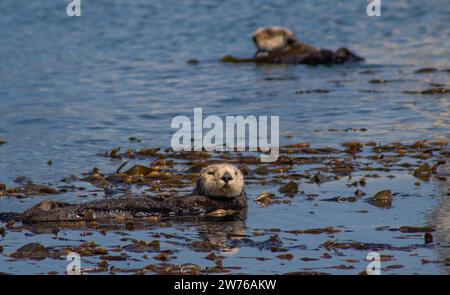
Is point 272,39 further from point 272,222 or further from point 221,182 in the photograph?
point 272,222

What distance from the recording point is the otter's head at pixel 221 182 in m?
7.62

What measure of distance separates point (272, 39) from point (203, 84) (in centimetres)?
237

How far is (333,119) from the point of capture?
37.5ft

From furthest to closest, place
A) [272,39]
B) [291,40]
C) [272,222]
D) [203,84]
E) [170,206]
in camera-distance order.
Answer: [291,40] → [272,39] → [203,84] → [170,206] → [272,222]

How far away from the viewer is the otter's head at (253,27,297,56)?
53.4 feet

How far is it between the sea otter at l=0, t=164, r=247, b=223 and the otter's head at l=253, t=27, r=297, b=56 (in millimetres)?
8702

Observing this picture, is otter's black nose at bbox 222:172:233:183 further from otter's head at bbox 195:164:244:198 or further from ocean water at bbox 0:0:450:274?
ocean water at bbox 0:0:450:274

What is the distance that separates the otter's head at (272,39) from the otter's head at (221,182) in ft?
28.7

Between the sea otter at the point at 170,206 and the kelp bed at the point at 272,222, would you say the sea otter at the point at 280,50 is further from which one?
the sea otter at the point at 170,206

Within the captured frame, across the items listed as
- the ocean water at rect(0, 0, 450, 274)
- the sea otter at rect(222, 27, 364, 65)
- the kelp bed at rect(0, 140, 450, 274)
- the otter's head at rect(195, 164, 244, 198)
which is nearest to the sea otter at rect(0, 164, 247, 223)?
the otter's head at rect(195, 164, 244, 198)

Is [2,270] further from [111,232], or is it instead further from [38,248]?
[111,232]

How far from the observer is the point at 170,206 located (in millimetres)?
7469

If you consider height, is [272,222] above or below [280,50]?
below

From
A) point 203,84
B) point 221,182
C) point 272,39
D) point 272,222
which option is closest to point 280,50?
point 272,39
